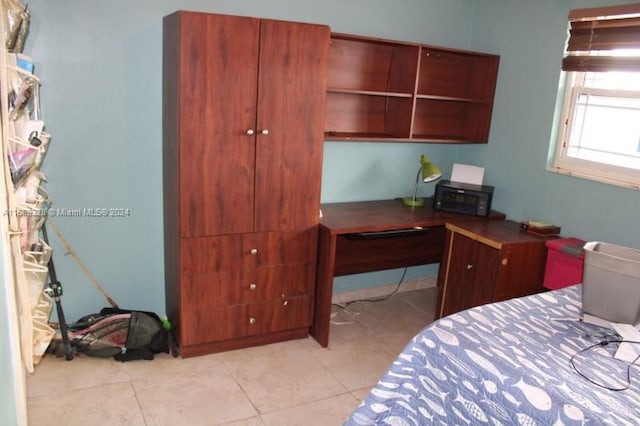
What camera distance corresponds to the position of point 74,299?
2961mm

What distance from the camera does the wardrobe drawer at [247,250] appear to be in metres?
2.74

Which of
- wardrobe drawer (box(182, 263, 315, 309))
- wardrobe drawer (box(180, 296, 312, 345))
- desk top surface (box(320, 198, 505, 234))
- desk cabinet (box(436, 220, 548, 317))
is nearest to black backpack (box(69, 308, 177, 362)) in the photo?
wardrobe drawer (box(180, 296, 312, 345))

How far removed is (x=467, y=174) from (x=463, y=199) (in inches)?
11.7

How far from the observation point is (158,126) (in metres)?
2.94

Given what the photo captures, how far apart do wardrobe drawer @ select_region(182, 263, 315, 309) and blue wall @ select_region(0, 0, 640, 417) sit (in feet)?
1.57

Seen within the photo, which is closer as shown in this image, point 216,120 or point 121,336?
point 216,120

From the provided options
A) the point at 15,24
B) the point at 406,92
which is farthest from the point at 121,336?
the point at 406,92

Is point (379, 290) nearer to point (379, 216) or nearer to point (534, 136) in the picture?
point (379, 216)

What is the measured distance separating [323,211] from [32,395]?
6.18 ft

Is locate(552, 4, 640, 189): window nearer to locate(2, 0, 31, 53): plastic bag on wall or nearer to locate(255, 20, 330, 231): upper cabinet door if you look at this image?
locate(255, 20, 330, 231): upper cabinet door

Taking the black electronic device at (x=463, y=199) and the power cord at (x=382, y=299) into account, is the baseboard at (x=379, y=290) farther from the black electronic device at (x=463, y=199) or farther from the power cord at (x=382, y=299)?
the black electronic device at (x=463, y=199)

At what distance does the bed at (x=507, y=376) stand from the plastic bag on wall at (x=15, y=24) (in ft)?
6.53

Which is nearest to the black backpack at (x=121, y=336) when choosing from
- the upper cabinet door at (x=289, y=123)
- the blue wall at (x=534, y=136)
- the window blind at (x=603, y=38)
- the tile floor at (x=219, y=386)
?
the tile floor at (x=219, y=386)

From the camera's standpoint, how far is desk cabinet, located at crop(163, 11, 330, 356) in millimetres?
2557
